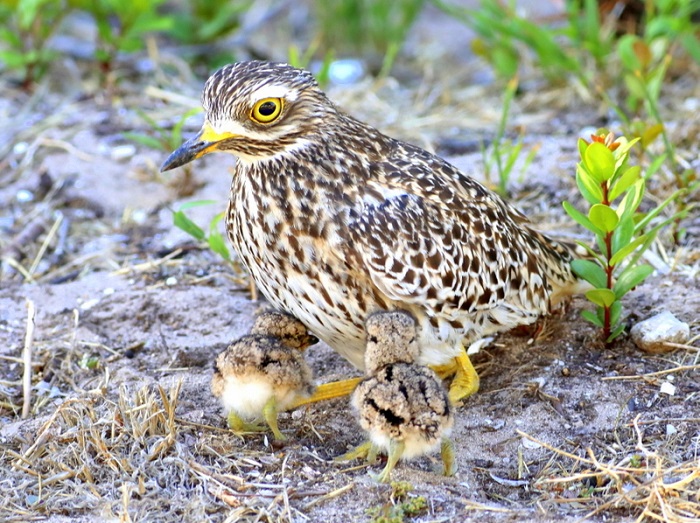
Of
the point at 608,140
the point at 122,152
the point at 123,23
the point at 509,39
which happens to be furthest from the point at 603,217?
the point at 123,23

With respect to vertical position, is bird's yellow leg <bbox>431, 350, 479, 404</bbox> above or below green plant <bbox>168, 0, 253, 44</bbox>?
below

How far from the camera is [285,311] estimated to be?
411 centimetres

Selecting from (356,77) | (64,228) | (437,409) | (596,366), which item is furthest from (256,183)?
(356,77)

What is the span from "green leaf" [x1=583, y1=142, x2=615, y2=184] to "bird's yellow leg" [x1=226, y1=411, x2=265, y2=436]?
169 cm

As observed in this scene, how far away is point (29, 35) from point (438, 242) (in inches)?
170

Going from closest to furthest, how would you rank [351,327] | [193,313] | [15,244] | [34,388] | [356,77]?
[351,327]
[34,388]
[193,313]
[15,244]
[356,77]

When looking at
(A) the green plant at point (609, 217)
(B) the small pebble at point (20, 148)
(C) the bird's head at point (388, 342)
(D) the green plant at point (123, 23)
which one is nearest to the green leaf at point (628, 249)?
(A) the green plant at point (609, 217)

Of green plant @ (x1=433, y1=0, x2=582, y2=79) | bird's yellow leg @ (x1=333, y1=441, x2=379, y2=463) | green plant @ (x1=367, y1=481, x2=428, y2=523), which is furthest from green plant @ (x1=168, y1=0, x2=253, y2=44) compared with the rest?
green plant @ (x1=367, y1=481, x2=428, y2=523)

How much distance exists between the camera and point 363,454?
3.78m

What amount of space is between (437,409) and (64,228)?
3049 mm

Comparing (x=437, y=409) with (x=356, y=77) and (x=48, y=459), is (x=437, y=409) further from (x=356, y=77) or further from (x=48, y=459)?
(x=356, y=77)

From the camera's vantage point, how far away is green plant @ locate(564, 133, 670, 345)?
13.3ft

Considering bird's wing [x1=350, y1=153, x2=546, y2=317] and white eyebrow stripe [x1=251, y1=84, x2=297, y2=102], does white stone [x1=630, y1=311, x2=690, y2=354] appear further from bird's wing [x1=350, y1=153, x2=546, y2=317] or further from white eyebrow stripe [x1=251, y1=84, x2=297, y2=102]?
white eyebrow stripe [x1=251, y1=84, x2=297, y2=102]

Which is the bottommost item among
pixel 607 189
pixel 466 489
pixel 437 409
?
pixel 466 489
